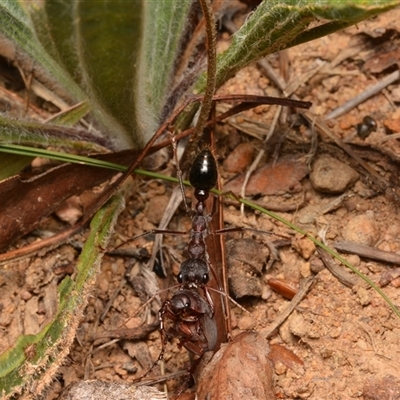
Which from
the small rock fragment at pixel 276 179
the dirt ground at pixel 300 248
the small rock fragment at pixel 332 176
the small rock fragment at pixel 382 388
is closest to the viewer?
the small rock fragment at pixel 382 388

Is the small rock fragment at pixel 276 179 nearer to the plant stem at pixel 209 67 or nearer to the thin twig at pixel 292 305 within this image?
the plant stem at pixel 209 67

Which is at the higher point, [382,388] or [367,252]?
[367,252]

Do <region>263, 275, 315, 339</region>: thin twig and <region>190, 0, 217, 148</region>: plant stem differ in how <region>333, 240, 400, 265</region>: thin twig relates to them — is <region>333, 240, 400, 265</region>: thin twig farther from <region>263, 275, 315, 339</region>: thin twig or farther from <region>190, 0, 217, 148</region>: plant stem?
<region>190, 0, 217, 148</region>: plant stem

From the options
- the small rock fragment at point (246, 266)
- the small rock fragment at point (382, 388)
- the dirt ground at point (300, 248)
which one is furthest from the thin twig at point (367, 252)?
the small rock fragment at point (382, 388)

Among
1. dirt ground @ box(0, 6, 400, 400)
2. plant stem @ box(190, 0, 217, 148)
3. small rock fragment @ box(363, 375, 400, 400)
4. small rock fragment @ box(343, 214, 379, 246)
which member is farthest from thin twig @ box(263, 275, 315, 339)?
plant stem @ box(190, 0, 217, 148)

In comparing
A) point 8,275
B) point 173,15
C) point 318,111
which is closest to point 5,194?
point 8,275

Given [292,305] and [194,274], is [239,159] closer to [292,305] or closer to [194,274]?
[194,274]

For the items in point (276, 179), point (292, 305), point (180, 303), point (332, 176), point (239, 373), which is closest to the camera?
point (239, 373)

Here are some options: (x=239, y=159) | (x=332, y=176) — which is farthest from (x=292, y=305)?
(x=239, y=159)

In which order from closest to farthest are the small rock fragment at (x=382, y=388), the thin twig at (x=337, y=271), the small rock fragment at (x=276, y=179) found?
the small rock fragment at (x=382, y=388) < the thin twig at (x=337, y=271) < the small rock fragment at (x=276, y=179)
